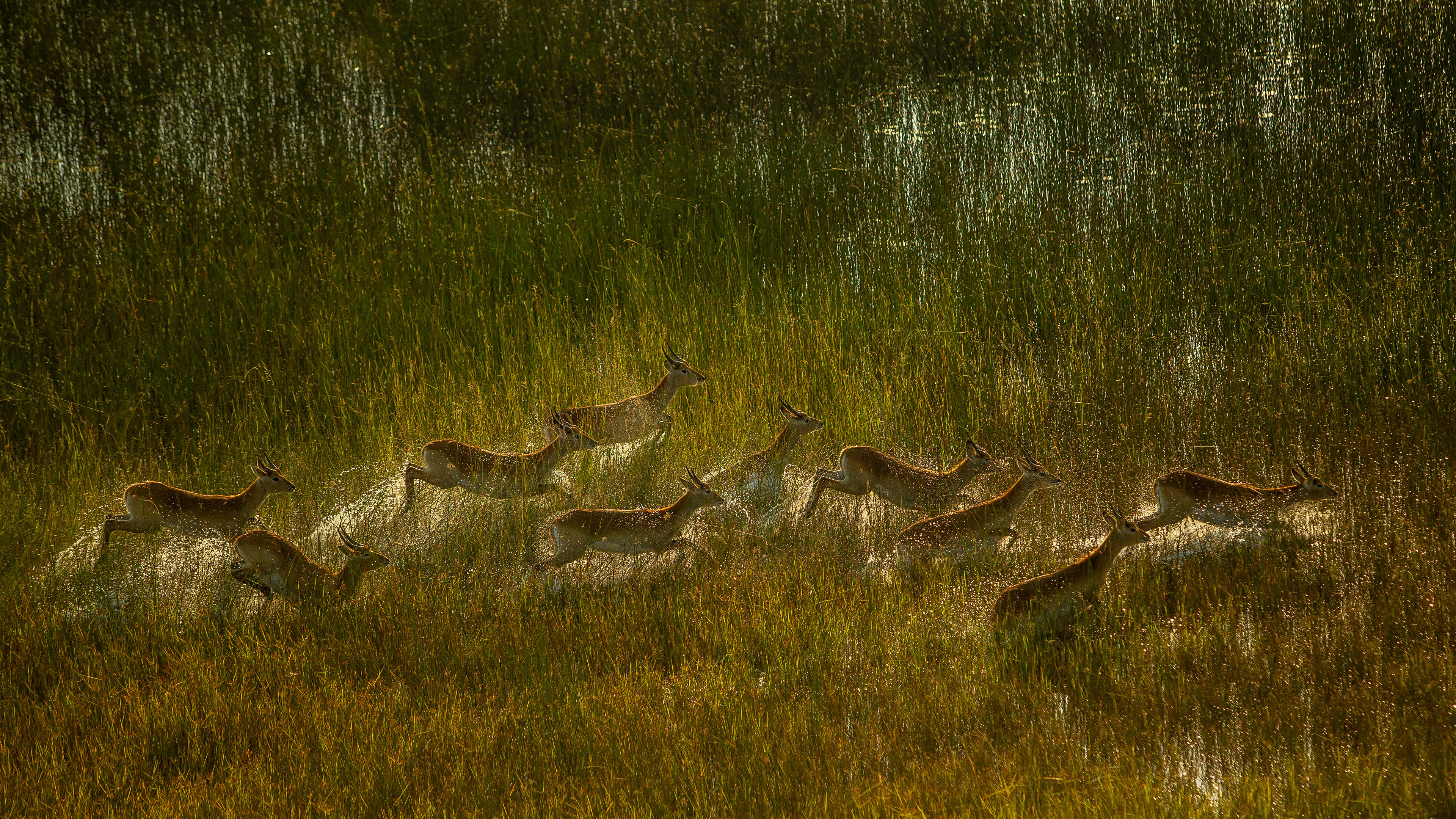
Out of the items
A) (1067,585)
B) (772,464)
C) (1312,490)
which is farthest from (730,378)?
(1312,490)

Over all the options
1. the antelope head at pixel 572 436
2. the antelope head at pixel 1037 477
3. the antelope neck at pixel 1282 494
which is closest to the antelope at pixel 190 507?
the antelope head at pixel 572 436

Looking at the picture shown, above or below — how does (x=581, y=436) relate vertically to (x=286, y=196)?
below

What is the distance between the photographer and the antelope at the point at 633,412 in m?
6.64

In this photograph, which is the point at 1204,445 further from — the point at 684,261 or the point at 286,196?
the point at 286,196

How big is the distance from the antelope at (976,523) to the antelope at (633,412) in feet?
6.20

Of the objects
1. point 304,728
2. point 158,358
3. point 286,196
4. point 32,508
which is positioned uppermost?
point 286,196

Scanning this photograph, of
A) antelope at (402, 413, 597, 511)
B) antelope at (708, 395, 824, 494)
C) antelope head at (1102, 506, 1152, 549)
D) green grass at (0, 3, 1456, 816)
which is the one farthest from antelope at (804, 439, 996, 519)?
antelope at (402, 413, 597, 511)

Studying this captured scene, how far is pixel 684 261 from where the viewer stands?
9.66m

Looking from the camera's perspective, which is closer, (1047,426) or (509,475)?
(509,475)

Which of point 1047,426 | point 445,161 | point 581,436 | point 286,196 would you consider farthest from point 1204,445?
point 286,196

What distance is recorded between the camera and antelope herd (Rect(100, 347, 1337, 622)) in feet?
16.8

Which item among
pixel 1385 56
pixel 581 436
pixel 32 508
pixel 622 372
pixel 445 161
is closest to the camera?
pixel 581 436

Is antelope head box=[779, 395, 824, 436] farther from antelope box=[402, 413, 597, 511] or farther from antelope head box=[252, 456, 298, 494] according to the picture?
antelope head box=[252, 456, 298, 494]

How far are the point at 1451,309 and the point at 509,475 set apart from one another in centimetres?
619
